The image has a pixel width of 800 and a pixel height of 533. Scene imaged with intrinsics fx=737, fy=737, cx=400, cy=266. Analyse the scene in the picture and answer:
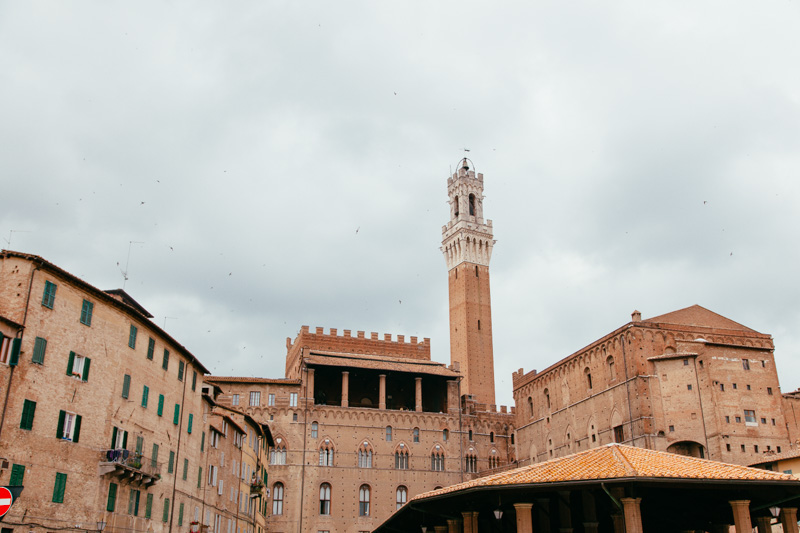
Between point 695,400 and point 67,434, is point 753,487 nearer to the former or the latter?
point 67,434

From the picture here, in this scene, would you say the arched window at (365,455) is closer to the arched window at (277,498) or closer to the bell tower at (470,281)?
the arched window at (277,498)

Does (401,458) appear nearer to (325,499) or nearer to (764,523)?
(325,499)

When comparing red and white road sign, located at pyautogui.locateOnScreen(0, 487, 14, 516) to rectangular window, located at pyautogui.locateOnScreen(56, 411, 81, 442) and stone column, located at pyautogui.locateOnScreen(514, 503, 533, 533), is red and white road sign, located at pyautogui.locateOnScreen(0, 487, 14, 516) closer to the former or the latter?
stone column, located at pyautogui.locateOnScreen(514, 503, 533, 533)

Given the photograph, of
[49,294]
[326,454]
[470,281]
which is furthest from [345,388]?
[49,294]

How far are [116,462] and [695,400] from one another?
117 feet

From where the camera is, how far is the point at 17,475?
24.0 meters

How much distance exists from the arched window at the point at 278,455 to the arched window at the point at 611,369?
2589 centimetres

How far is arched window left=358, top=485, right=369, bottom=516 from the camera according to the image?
5916 cm

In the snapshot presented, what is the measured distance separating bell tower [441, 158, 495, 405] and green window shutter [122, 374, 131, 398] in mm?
52289

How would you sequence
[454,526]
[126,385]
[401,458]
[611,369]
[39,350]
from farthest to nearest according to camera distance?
[401,458]
[611,369]
[126,385]
[454,526]
[39,350]

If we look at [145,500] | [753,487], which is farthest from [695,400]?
[145,500]

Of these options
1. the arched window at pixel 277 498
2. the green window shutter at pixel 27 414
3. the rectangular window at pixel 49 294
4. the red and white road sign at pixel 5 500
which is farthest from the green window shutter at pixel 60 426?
the arched window at pixel 277 498

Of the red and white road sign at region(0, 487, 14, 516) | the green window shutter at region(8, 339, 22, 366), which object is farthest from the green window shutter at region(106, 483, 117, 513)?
the red and white road sign at region(0, 487, 14, 516)

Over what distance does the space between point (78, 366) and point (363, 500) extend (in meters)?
36.4
